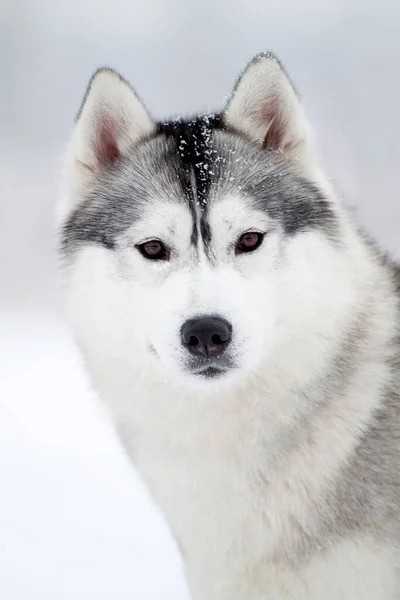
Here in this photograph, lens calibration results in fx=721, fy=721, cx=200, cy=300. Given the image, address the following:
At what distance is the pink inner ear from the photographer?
9.68ft

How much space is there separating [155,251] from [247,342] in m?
0.51

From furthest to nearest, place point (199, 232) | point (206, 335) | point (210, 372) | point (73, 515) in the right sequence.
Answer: point (73, 515)
point (199, 232)
point (210, 372)
point (206, 335)

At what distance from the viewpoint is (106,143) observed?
3006mm

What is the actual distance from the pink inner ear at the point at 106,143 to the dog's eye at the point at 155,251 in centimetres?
54

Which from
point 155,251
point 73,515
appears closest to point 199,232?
point 155,251

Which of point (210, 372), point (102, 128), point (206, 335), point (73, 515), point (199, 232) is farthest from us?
point (73, 515)

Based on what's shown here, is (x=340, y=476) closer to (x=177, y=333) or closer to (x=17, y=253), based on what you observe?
(x=177, y=333)

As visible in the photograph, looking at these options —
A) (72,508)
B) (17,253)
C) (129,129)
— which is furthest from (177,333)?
(17,253)

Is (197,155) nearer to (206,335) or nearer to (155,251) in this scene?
(155,251)

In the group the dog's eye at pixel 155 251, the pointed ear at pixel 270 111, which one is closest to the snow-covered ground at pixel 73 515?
the dog's eye at pixel 155 251

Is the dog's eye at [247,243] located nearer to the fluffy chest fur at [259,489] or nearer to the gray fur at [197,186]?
the gray fur at [197,186]

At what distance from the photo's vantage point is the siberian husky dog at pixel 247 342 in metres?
2.50

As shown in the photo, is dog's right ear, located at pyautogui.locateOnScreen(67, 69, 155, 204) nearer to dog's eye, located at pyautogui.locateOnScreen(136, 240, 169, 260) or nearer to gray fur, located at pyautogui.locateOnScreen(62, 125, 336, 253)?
gray fur, located at pyautogui.locateOnScreen(62, 125, 336, 253)

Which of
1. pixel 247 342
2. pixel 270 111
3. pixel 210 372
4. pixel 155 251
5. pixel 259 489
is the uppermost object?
pixel 270 111
